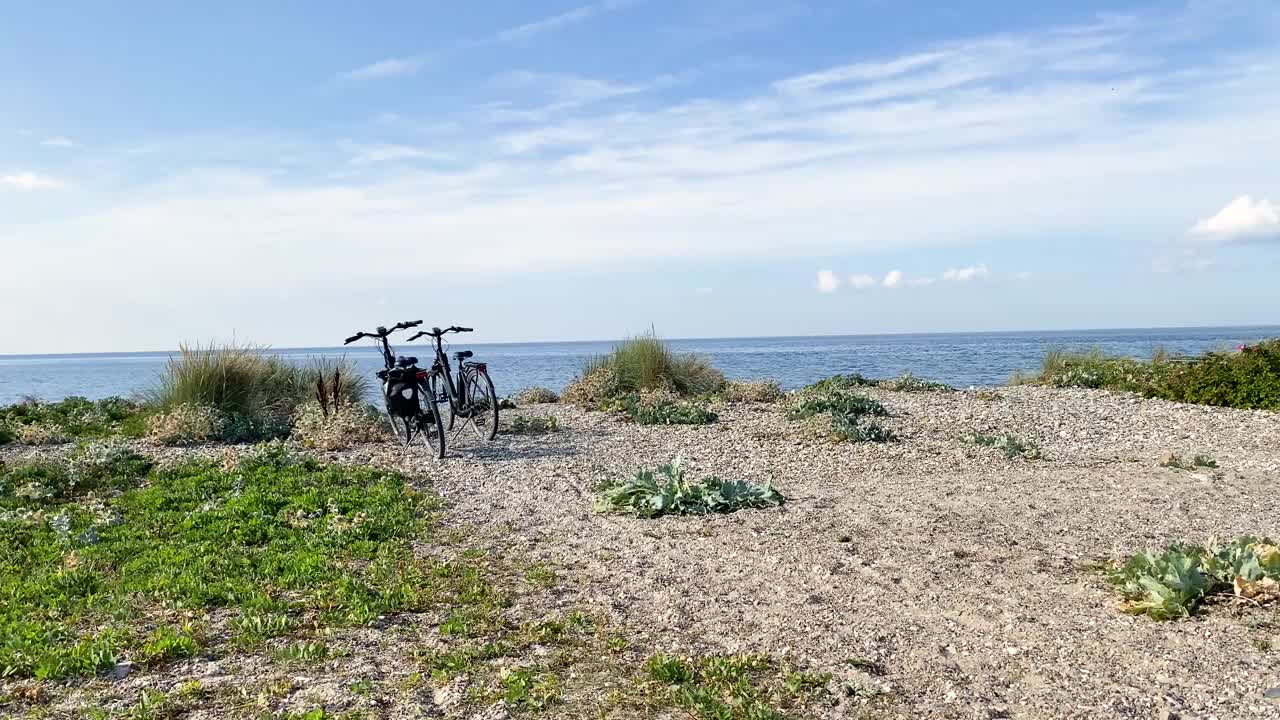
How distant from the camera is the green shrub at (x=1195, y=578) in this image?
4234 mm

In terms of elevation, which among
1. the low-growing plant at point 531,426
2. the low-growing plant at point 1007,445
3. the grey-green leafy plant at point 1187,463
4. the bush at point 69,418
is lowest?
the grey-green leafy plant at point 1187,463

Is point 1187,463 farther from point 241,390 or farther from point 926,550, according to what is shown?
point 241,390

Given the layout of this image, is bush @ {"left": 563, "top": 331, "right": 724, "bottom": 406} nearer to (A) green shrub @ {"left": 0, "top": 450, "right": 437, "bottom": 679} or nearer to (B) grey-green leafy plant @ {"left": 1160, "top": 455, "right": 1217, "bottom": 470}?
(A) green shrub @ {"left": 0, "top": 450, "right": 437, "bottom": 679}

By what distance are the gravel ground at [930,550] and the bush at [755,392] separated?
327cm

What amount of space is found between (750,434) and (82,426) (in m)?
8.90

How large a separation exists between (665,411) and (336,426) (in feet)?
14.2

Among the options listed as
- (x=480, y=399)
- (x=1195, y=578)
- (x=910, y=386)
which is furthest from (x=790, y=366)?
(x=1195, y=578)

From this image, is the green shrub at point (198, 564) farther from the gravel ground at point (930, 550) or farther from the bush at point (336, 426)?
the bush at point (336, 426)

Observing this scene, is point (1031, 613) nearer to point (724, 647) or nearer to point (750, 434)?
point (724, 647)

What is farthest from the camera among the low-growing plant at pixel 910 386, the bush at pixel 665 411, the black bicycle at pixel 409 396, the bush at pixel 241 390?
the low-growing plant at pixel 910 386

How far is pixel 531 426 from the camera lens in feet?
40.4

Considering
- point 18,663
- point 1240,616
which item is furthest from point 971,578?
point 18,663

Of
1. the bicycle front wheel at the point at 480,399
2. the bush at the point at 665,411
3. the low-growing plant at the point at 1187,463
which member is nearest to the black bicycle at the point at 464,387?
the bicycle front wheel at the point at 480,399

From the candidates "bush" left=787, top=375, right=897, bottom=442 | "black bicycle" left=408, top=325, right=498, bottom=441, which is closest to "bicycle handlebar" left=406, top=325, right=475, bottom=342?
"black bicycle" left=408, top=325, right=498, bottom=441
